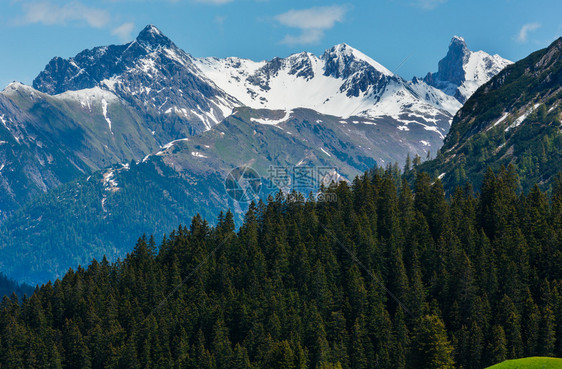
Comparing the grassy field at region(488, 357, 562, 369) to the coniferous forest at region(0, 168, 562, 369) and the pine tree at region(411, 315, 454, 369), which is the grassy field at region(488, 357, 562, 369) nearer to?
the pine tree at region(411, 315, 454, 369)

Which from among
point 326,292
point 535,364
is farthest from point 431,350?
point 326,292

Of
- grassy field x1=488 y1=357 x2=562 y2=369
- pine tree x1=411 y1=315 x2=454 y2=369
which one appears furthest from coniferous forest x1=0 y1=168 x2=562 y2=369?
grassy field x1=488 y1=357 x2=562 y2=369

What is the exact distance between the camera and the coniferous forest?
382 ft

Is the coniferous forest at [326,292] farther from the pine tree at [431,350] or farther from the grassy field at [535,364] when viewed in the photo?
the grassy field at [535,364]

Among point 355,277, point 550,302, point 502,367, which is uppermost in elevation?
point 355,277

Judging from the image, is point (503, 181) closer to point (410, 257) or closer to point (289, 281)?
point (410, 257)

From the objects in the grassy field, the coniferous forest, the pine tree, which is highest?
the coniferous forest

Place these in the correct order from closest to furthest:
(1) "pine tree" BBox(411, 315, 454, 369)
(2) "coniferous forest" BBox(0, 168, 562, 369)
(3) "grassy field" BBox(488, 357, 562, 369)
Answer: (3) "grassy field" BBox(488, 357, 562, 369), (1) "pine tree" BBox(411, 315, 454, 369), (2) "coniferous forest" BBox(0, 168, 562, 369)

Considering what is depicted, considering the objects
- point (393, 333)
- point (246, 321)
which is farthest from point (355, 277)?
point (246, 321)

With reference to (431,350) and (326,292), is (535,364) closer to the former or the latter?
(431,350)

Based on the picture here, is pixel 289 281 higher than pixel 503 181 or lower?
lower

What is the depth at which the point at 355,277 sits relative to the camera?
130000 mm

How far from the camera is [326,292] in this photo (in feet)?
431

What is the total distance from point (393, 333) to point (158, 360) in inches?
1823
